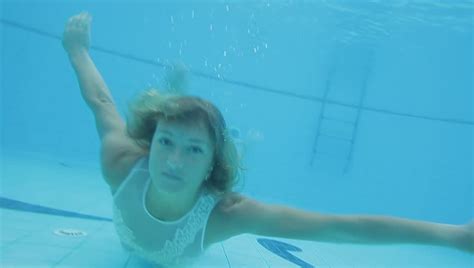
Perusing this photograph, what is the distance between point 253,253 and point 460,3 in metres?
11.4

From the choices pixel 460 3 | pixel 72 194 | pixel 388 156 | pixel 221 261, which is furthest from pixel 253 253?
pixel 460 3

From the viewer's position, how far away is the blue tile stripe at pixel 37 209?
543cm

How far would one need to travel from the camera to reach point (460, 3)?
13133 mm

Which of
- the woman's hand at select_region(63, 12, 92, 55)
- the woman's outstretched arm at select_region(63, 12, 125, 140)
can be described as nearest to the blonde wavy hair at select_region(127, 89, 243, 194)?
the woman's outstretched arm at select_region(63, 12, 125, 140)

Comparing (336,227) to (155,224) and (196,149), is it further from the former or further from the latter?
(155,224)

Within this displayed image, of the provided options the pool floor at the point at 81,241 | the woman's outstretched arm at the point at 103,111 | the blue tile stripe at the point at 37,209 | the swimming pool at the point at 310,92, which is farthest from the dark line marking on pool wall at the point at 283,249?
the swimming pool at the point at 310,92

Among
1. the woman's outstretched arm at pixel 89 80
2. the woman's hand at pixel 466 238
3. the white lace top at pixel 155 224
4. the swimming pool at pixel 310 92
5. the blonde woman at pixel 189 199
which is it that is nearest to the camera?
the woman's hand at pixel 466 238

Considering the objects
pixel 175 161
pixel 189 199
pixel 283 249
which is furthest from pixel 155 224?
pixel 283 249

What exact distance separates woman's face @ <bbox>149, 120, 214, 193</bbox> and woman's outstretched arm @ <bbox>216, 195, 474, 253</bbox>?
1.62ft

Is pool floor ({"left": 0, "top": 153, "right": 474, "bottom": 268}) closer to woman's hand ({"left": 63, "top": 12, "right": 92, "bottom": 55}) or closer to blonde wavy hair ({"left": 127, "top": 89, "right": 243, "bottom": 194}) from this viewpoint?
blonde wavy hair ({"left": 127, "top": 89, "right": 243, "bottom": 194})

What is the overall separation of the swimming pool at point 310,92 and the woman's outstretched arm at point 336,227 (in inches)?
297

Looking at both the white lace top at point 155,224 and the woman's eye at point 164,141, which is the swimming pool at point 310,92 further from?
the woman's eye at point 164,141

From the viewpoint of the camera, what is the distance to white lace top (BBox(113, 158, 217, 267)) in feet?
10.8

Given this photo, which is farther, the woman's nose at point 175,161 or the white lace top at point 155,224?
the white lace top at point 155,224
